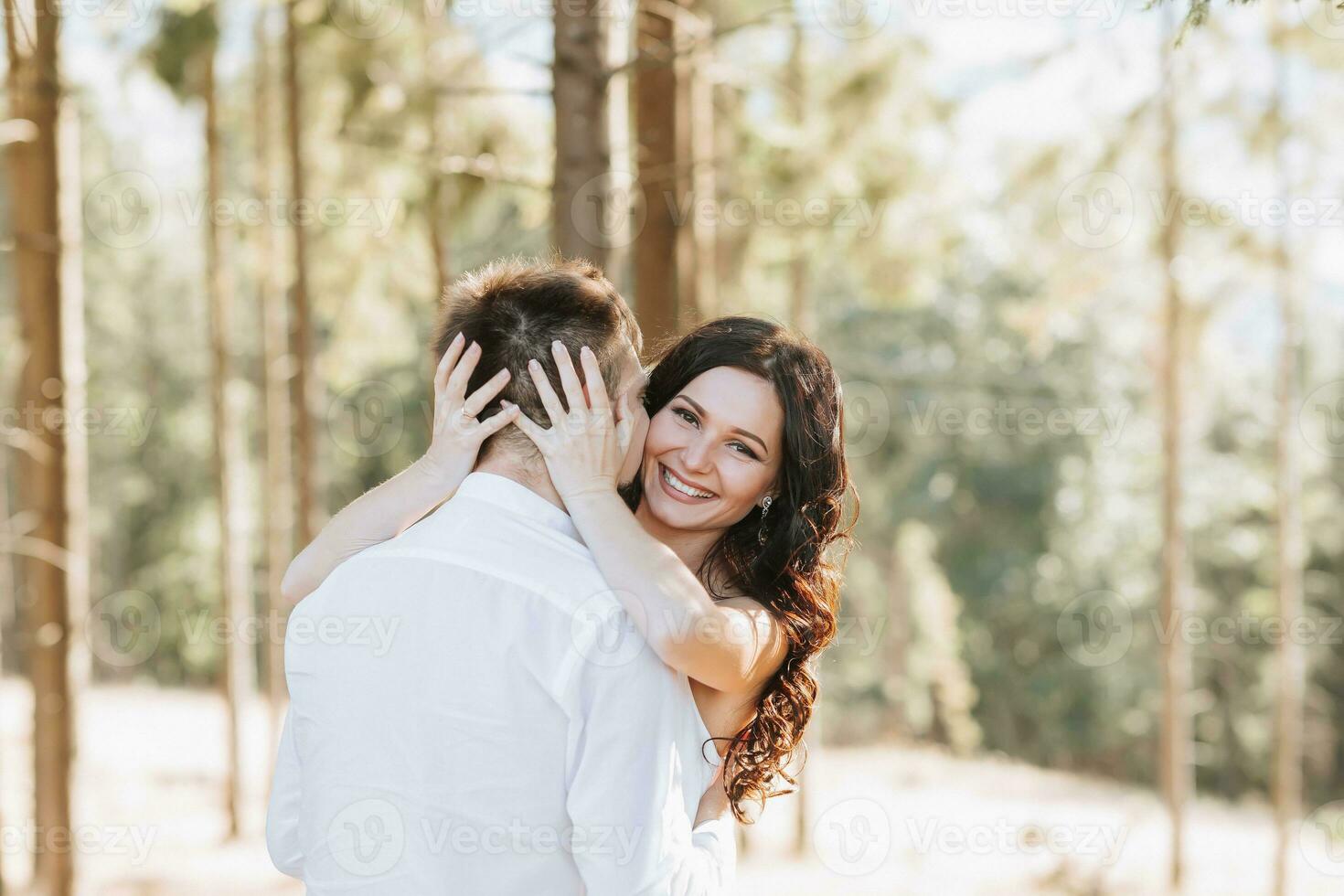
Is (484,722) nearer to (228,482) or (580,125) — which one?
(580,125)

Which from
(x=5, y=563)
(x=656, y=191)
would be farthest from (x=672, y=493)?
(x=5, y=563)

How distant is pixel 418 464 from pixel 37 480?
513 centimetres

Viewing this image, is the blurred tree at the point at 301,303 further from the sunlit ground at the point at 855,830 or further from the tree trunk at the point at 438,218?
the sunlit ground at the point at 855,830

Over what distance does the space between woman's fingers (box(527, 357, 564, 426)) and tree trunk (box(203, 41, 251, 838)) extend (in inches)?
384

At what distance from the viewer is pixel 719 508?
261 cm

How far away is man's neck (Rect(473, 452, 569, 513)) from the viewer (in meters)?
2.02

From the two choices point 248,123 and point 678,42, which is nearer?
point 678,42

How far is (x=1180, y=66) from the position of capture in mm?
9758

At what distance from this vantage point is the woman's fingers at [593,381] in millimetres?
2037

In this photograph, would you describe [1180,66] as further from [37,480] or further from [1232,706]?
[1232,706]

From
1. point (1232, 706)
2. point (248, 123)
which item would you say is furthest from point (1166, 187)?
point (1232, 706)

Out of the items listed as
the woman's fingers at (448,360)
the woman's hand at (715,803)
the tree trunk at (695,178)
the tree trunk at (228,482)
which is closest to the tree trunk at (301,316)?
the tree trunk at (228,482)

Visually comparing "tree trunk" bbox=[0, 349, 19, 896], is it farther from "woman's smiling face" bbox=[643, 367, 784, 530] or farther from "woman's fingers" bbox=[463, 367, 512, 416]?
"woman's fingers" bbox=[463, 367, 512, 416]

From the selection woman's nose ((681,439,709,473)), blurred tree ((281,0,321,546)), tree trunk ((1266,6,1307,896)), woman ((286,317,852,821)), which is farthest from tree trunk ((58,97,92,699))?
tree trunk ((1266,6,1307,896))
